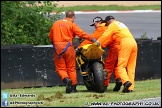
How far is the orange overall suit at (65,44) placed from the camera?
14.6m

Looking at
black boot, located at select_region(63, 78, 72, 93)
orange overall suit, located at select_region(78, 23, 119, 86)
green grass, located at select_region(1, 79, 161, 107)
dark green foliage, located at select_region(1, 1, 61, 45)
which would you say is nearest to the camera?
green grass, located at select_region(1, 79, 161, 107)

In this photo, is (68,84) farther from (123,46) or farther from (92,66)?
(123,46)

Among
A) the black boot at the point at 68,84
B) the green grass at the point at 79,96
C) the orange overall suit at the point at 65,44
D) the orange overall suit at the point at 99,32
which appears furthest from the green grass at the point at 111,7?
the black boot at the point at 68,84

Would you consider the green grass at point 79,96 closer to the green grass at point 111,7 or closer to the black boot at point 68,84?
the black boot at point 68,84

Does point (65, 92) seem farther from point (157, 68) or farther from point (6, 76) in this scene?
point (157, 68)

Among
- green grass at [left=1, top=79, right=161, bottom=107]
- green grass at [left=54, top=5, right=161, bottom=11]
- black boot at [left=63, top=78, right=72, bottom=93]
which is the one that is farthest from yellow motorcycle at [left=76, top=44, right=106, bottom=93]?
green grass at [left=54, top=5, right=161, bottom=11]

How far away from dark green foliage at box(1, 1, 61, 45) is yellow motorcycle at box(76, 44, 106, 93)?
502cm

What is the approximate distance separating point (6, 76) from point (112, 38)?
315 cm

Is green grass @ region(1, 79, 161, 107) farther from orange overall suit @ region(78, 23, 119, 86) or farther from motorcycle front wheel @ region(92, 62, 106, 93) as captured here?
orange overall suit @ region(78, 23, 119, 86)

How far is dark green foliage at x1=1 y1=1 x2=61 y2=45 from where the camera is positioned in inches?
779

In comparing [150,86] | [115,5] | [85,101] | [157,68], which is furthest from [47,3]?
[115,5]

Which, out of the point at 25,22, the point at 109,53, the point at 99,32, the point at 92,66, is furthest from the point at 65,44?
the point at 25,22

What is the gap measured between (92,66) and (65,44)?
79cm

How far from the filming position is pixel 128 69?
14.9 m
